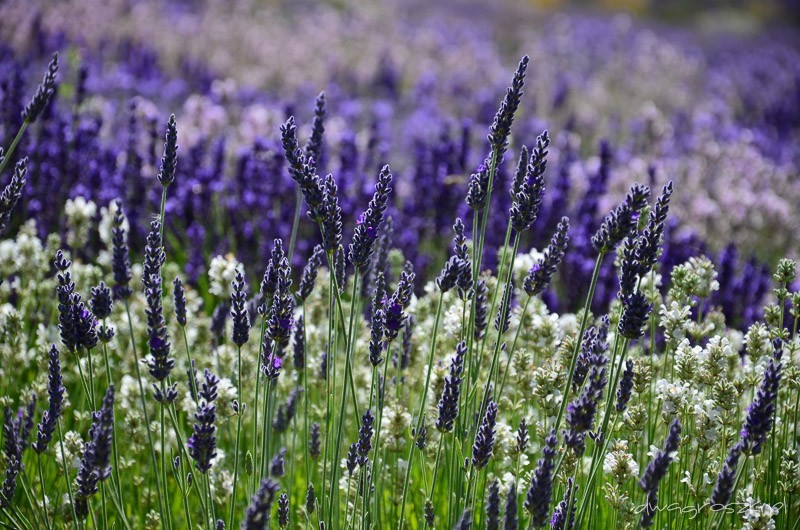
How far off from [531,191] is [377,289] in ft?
1.52

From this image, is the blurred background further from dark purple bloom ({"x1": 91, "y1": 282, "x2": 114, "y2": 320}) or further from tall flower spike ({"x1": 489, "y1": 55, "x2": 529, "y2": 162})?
dark purple bloom ({"x1": 91, "y1": 282, "x2": 114, "y2": 320})

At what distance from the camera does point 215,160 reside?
5.62 metres

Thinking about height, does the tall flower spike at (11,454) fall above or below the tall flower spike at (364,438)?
below

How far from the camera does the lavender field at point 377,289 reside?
1929 millimetres

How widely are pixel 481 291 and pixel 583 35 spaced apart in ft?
55.0

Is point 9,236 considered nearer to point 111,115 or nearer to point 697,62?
point 111,115

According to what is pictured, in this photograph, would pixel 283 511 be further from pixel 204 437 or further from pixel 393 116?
pixel 393 116

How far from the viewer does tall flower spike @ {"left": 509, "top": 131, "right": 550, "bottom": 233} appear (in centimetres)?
198

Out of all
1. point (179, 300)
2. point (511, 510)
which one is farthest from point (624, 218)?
point (179, 300)

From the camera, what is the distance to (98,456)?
63.1 inches

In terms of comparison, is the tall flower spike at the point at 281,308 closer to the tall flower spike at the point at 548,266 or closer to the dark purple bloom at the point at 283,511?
the dark purple bloom at the point at 283,511

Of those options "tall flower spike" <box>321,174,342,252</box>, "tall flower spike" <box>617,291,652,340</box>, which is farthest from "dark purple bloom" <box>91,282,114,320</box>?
"tall flower spike" <box>617,291,652,340</box>

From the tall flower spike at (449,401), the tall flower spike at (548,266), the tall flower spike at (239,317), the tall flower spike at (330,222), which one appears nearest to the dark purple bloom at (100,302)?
the tall flower spike at (239,317)

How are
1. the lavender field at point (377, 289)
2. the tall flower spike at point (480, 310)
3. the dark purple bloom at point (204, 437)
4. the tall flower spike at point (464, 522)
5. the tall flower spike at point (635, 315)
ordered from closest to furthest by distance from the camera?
1. the tall flower spike at point (464, 522)
2. the dark purple bloom at point (204, 437)
3. the tall flower spike at point (635, 315)
4. the lavender field at point (377, 289)
5. the tall flower spike at point (480, 310)
